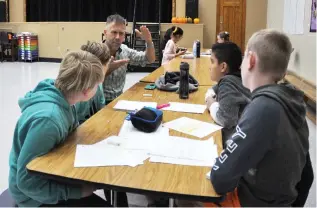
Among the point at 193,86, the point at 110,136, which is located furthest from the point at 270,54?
the point at 193,86

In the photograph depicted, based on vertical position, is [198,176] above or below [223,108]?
below

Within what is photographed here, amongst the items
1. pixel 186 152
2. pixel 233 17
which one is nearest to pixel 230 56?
pixel 186 152

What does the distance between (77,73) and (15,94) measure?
16.3 feet

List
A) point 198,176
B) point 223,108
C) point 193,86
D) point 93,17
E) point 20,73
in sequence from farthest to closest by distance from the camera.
→ point 93,17, point 20,73, point 193,86, point 223,108, point 198,176

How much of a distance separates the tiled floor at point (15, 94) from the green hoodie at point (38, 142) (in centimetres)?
97

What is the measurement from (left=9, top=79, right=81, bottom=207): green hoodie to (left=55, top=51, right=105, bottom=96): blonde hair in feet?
0.17

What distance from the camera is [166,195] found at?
4.04 feet

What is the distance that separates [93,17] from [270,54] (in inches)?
460

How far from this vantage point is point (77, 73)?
1534 millimetres

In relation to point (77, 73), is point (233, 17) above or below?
above

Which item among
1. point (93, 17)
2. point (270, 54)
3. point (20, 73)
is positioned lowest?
point (20, 73)

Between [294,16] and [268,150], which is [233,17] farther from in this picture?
[268,150]

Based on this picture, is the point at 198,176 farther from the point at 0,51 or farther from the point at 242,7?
the point at 0,51

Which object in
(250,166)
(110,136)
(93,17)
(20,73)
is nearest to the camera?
(250,166)
